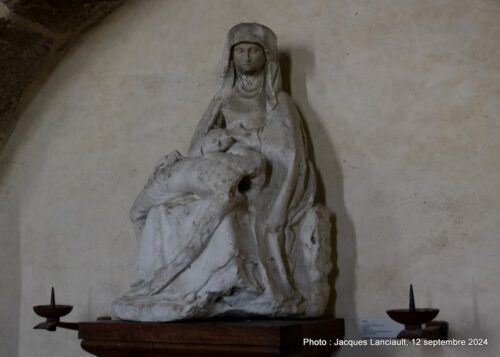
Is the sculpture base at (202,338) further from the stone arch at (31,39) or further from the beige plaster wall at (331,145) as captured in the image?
the stone arch at (31,39)

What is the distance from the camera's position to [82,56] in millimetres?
3119

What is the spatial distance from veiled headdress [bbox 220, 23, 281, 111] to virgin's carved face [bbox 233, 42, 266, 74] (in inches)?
0.7

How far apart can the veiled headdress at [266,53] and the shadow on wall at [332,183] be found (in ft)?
0.59

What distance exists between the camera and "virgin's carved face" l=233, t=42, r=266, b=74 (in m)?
2.46

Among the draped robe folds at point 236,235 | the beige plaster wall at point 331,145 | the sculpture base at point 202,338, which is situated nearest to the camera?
the sculpture base at point 202,338

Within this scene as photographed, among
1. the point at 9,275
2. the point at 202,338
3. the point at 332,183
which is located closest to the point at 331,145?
the point at 332,183

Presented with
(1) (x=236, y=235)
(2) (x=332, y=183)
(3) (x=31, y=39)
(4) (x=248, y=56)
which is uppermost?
(3) (x=31, y=39)

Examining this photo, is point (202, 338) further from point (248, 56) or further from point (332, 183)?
point (248, 56)

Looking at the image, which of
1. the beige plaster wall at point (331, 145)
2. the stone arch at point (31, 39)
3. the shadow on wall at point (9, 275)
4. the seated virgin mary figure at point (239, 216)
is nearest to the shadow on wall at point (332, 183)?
the beige plaster wall at point (331, 145)

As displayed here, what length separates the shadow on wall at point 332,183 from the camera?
2443mm

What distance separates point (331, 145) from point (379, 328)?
27.4 inches

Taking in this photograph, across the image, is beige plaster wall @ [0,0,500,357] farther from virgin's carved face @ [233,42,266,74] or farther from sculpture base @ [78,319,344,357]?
sculpture base @ [78,319,344,357]

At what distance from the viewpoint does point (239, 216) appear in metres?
2.20

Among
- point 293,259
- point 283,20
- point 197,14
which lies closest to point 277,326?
point 293,259
